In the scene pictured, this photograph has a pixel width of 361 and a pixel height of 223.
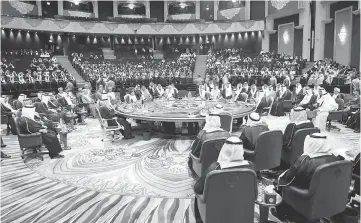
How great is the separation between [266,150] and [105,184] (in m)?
2.74

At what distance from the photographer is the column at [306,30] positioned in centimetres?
2108

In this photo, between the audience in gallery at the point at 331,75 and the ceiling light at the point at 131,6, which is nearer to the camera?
the audience in gallery at the point at 331,75

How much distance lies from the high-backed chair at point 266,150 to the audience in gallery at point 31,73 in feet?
49.6

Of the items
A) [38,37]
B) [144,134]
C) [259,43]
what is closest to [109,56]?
[38,37]

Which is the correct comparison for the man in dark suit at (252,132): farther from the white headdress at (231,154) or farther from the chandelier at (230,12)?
the chandelier at (230,12)

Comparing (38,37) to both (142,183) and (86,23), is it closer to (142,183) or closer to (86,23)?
(86,23)

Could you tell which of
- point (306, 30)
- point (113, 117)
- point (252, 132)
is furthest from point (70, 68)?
point (252, 132)

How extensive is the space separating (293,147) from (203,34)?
2458 centimetres

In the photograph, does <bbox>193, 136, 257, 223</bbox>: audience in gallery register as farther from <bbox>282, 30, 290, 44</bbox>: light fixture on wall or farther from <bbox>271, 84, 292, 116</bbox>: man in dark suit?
<bbox>282, 30, 290, 44</bbox>: light fixture on wall

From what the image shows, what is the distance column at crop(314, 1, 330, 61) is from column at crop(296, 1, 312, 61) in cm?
74

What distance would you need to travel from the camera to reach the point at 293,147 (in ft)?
15.1

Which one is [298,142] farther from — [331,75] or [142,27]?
[142,27]

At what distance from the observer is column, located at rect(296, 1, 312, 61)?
830 inches

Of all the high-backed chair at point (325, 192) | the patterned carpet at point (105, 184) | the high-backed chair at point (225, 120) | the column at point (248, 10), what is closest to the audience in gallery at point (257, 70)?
the column at point (248, 10)
